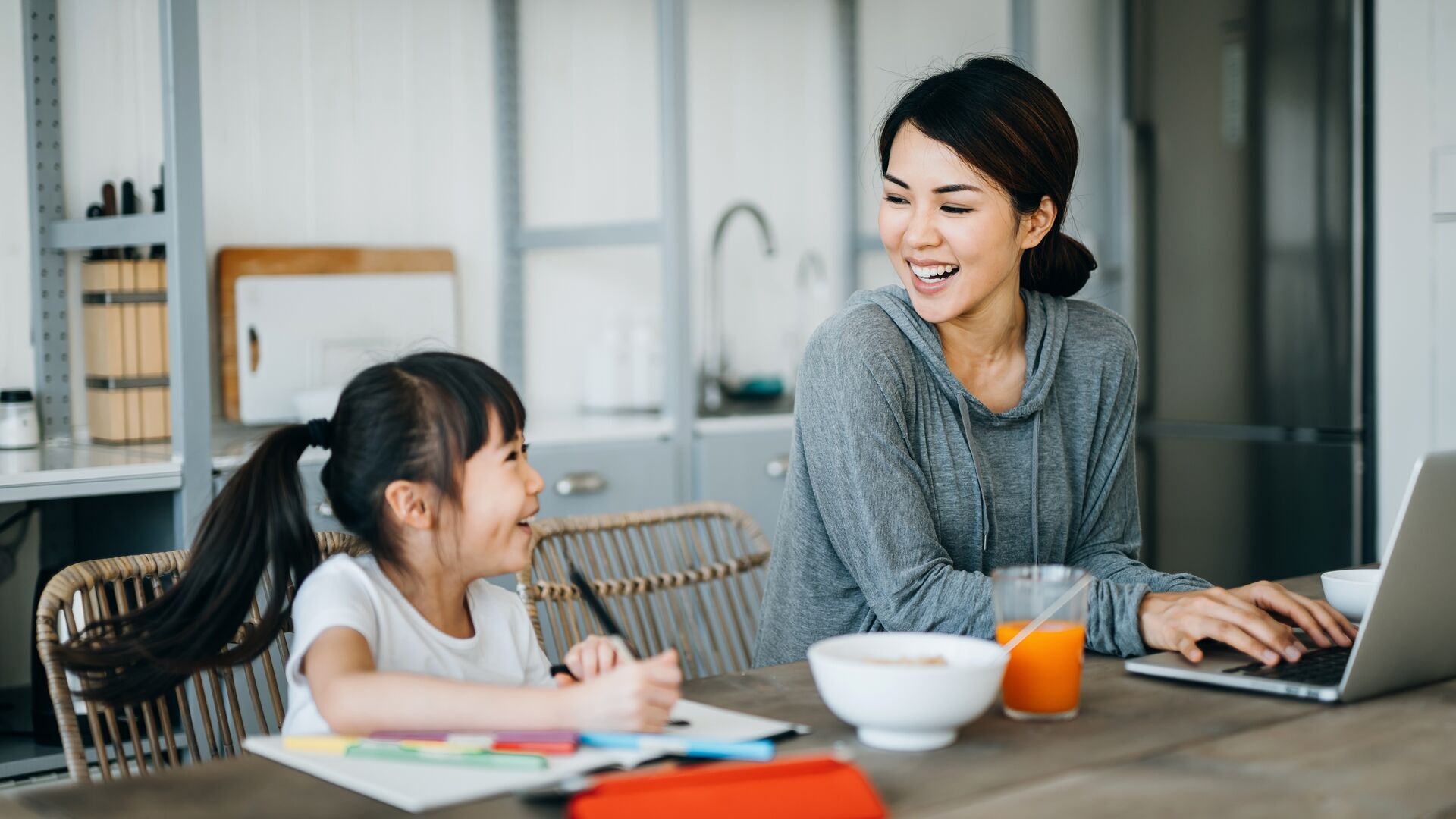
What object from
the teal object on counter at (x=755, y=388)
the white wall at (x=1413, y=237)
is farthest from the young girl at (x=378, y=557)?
the white wall at (x=1413, y=237)

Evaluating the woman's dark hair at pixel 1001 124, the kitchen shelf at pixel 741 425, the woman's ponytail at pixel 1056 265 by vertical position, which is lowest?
the kitchen shelf at pixel 741 425

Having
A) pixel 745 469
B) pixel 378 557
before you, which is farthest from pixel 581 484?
pixel 378 557

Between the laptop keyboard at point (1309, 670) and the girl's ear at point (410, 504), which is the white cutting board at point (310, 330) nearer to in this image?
the girl's ear at point (410, 504)

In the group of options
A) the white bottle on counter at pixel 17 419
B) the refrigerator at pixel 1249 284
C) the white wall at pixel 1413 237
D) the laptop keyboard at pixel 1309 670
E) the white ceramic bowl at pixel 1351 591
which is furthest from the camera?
the refrigerator at pixel 1249 284

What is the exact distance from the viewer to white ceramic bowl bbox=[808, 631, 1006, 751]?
0.96 meters

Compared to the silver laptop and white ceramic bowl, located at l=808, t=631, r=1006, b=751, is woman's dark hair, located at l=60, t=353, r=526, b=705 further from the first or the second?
the silver laptop

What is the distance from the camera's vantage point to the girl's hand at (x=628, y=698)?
0.97 m

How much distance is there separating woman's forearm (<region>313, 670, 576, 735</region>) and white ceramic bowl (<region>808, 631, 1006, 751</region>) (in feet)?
0.62

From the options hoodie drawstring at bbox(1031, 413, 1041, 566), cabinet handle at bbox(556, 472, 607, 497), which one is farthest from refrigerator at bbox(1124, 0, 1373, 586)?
hoodie drawstring at bbox(1031, 413, 1041, 566)

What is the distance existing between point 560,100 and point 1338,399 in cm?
183

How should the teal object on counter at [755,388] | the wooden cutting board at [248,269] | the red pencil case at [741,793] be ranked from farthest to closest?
the teal object on counter at [755,388] < the wooden cutting board at [248,269] < the red pencil case at [741,793]

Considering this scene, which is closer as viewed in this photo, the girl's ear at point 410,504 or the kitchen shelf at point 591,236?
the girl's ear at point 410,504

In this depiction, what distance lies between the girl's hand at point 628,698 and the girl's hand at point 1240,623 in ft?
1.77

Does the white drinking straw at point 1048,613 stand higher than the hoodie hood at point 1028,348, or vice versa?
the hoodie hood at point 1028,348
